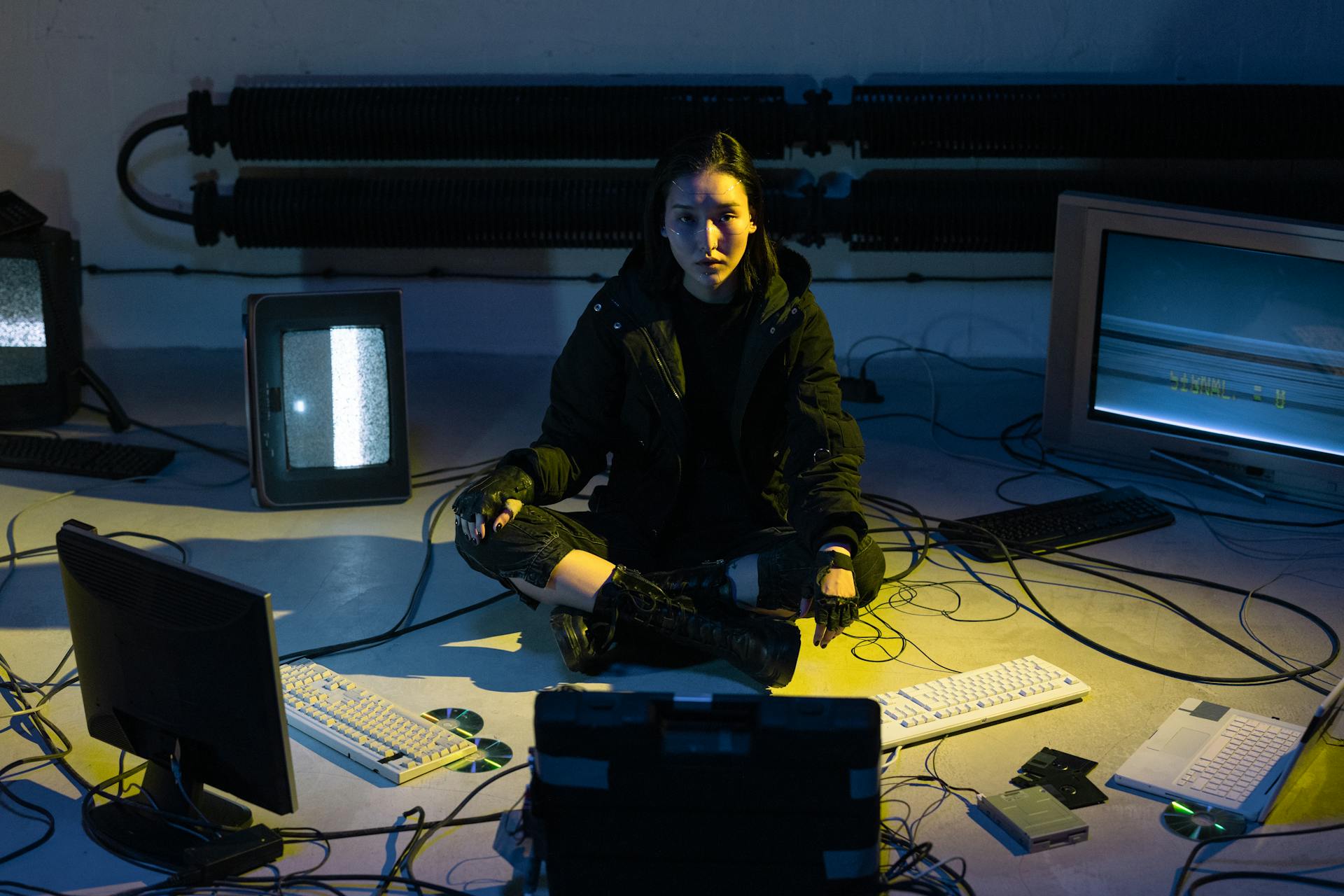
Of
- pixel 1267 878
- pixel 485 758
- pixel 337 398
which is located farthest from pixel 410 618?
pixel 1267 878

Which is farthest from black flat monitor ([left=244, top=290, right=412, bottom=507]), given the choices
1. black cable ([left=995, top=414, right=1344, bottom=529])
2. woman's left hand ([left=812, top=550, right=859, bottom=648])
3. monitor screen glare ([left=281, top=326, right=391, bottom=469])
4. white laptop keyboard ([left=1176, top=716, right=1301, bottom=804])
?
white laptop keyboard ([left=1176, top=716, right=1301, bottom=804])

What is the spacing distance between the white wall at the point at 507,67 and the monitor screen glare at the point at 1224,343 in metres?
1.09

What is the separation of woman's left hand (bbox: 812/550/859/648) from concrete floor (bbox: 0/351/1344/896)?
0.73ft

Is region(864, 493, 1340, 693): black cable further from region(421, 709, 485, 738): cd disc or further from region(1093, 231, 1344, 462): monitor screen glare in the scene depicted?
region(421, 709, 485, 738): cd disc

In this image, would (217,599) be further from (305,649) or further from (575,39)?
(575,39)

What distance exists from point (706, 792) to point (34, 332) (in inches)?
136

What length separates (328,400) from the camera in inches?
154

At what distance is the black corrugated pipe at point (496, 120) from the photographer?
15.4 feet

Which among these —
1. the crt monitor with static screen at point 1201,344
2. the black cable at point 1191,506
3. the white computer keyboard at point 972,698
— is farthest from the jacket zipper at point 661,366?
the crt monitor with static screen at point 1201,344

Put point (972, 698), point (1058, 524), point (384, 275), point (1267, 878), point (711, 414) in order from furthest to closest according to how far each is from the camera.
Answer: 1. point (384, 275)
2. point (1058, 524)
3. point (711, 414)
4. point (972, 698)
5. point (1267, 878)

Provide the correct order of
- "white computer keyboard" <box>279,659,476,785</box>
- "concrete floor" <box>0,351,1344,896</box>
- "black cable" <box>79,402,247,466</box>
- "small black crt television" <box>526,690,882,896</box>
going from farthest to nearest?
"black cable" <box>79,402,247,466</box> → "white computer keyboard" <box>279,659,476,785</box> → "concrete floor" <box>0,351,1344,896</box> → "small black crt television" <box>526,690,882,896</box>

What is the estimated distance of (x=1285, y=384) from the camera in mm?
3711

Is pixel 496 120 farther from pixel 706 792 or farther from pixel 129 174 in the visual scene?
pixel 706 792

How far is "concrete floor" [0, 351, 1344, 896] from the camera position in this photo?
2320 millimetres
